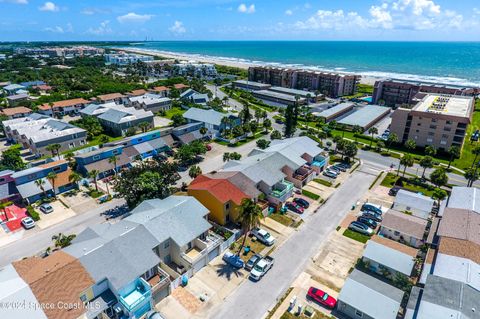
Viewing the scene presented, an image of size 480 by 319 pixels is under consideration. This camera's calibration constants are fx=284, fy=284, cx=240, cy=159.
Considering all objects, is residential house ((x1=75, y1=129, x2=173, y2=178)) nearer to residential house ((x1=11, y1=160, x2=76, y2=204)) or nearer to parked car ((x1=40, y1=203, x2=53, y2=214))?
residential house ((x1=11, y1=160, x2=76, y2=204))

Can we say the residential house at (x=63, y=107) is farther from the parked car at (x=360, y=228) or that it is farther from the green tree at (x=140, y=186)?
the parked car at (x=360, y=228)

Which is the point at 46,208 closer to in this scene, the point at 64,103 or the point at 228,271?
the point at 228,271

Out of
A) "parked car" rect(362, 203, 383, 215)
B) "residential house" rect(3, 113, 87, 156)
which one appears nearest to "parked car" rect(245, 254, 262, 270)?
"parked car" rect(362, 203, 383, 215)

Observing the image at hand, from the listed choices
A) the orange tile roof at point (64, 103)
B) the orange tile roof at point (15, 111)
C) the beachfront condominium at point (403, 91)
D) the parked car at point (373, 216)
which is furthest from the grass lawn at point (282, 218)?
the orange tile roof at point (64, 103)

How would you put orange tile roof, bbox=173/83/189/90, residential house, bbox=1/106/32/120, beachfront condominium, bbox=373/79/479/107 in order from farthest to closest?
orange tile roof, bbox=173/83/189/90
beachfront condominium, bbox=373/79/479/107
residential house, bbox=1/106/32/120

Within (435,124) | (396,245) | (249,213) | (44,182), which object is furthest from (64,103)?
(435,124)

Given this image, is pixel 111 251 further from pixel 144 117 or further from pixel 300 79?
pixel 300 79
